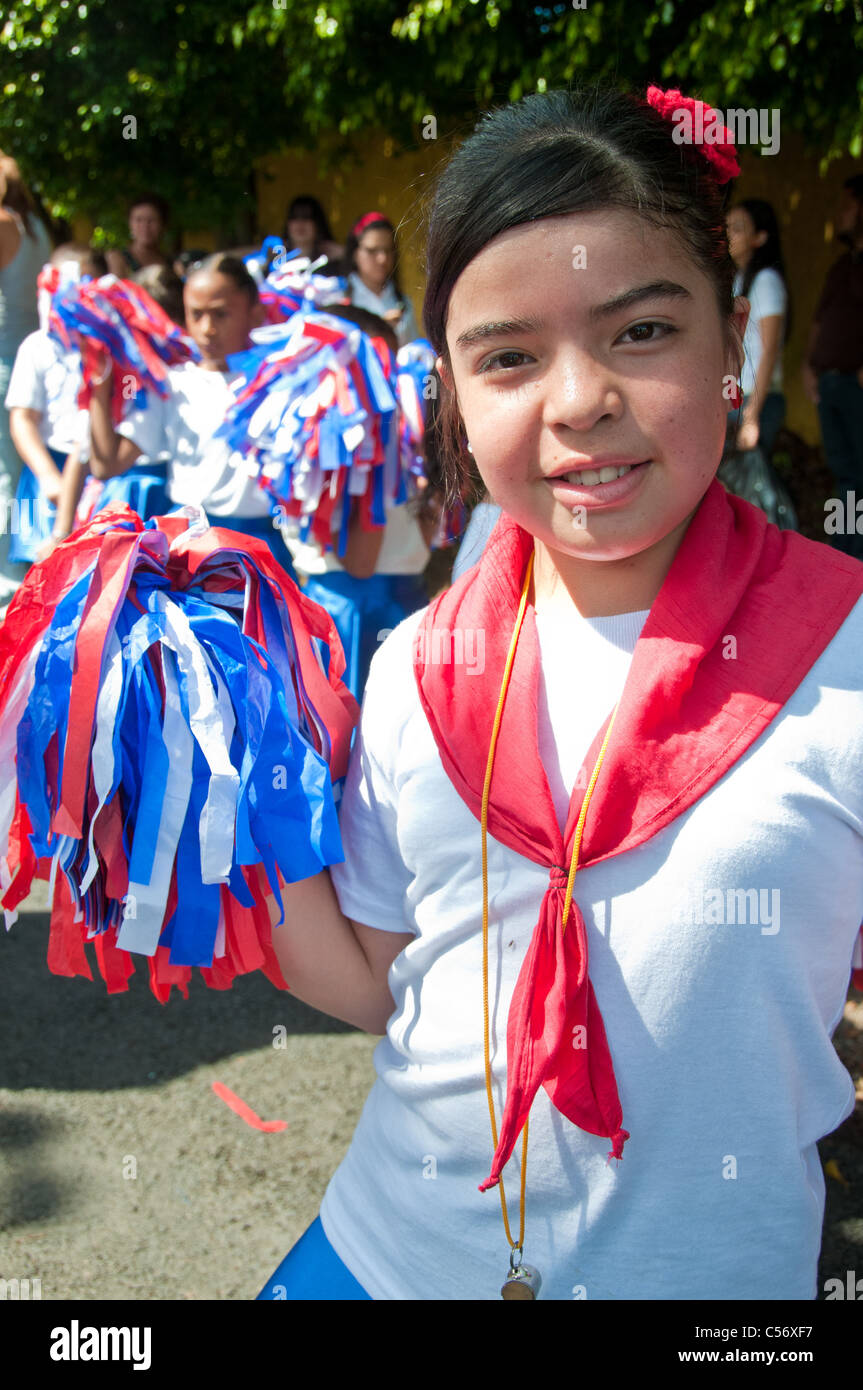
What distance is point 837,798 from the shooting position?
3.69ft

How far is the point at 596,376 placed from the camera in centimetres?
111

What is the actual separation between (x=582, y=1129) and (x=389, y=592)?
10.3 ft

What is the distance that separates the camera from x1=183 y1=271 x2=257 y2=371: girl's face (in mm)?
4680

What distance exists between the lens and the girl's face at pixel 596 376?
3.67 ft

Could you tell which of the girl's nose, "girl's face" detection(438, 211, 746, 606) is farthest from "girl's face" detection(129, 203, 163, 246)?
the girl's nose

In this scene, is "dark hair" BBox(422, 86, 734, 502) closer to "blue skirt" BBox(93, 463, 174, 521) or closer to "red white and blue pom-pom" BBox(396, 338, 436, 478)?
"red white and blue pom-pom" BBox(396, 338, 436, 478)

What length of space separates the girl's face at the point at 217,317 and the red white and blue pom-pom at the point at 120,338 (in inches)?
7.0

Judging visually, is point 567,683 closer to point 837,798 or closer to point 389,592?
point 837,798

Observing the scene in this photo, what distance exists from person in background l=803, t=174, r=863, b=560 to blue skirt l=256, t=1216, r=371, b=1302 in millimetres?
5687

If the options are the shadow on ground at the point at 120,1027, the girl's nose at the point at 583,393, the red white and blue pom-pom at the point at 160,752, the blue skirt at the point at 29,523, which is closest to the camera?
the girl's nose at the point at 583,393

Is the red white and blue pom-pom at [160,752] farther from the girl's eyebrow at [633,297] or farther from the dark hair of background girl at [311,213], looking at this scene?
the dark hair of background girl at [311,213]

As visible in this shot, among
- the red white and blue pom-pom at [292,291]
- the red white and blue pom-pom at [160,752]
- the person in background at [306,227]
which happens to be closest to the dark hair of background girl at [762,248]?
the red white and blue pom-pom at [292,291]

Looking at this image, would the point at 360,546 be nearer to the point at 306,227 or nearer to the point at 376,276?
the point at 376,276

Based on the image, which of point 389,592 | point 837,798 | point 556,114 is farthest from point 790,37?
point 837,798
